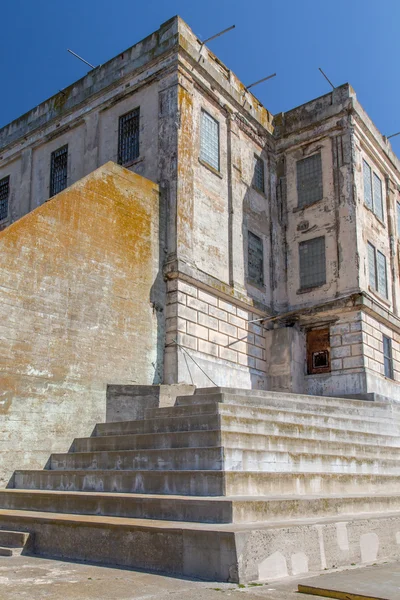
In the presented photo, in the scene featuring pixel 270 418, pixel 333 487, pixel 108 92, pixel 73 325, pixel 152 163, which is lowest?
pixel 333 487

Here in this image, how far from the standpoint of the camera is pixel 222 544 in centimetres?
620

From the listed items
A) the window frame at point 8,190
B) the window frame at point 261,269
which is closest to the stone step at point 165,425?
the window frame at point 261,269

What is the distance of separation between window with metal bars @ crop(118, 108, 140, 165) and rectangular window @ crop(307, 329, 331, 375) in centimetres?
792

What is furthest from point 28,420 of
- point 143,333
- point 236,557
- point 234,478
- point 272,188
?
point 272,188

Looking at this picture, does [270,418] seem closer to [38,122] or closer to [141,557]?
[141,557]

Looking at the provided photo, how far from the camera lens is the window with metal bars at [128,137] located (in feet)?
63.6

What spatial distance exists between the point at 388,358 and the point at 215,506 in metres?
15.7

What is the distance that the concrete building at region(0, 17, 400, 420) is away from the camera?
58.3 ft

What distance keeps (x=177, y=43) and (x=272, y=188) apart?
20.3 ft

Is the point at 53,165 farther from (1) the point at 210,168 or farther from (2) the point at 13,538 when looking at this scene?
(2) the point at 13,538

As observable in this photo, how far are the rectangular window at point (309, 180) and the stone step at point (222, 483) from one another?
13196mm

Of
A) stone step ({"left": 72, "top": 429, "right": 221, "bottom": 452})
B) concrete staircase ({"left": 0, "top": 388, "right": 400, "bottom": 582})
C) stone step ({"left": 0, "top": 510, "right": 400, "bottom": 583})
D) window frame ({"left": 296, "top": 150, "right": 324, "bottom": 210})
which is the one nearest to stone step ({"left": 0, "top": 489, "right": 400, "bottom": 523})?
concrete staircase ({"left": 0, "top": 388, "right": 400, "bottom": 582})

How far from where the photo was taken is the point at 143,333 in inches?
622

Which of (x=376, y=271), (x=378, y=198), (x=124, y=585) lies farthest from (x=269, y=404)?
(x=378, y=198)
